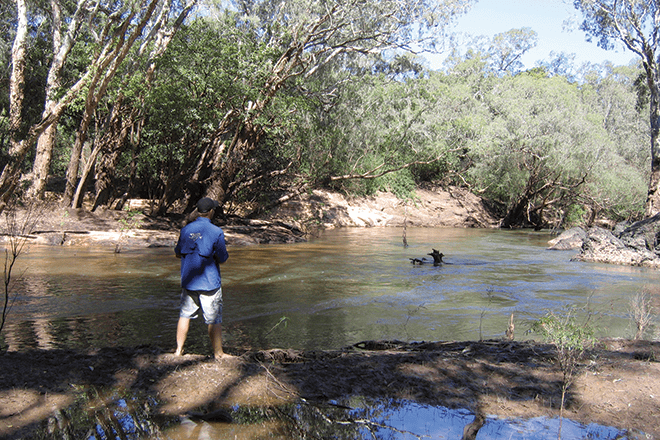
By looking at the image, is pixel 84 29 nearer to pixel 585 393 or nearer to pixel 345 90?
pixel 345 90

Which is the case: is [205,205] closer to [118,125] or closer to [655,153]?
[118,125]

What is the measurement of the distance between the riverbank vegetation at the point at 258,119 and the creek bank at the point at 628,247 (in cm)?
631

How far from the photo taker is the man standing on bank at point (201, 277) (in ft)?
16.7

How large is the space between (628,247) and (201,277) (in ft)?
48.4

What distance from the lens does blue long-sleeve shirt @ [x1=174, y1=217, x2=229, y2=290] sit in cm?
511

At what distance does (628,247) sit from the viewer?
15578mm

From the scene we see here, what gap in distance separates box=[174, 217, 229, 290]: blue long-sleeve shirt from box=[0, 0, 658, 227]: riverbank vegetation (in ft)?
17.4

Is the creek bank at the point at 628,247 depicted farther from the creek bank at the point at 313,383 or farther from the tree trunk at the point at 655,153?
the creek bank at the point at 313,383

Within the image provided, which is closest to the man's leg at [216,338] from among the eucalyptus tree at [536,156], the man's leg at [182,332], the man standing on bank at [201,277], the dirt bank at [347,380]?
the man standing on bank at [201,277]

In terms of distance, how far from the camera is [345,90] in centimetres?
2417

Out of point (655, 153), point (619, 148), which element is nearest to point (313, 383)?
point (655, 153)

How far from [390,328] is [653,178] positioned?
57.4 feet

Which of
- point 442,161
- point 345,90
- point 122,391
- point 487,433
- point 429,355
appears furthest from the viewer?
point 442,161

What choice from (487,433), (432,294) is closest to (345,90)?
(432,294)
